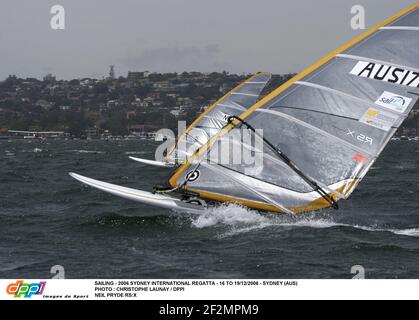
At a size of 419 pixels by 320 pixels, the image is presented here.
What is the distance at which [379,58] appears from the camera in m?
9.53

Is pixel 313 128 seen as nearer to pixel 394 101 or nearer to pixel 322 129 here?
pixel 322 129

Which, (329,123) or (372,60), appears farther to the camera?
(329,123)

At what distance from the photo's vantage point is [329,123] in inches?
397

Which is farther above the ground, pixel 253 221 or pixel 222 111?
pixel 222 111

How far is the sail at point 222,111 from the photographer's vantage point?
2083 cm

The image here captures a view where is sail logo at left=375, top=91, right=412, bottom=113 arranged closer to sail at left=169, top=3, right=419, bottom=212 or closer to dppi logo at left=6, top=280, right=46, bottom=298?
sail at left=169, top=3, right=419, bottom=212

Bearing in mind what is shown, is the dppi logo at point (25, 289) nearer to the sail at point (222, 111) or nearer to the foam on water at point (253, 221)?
the foam on water at point (253, 221)

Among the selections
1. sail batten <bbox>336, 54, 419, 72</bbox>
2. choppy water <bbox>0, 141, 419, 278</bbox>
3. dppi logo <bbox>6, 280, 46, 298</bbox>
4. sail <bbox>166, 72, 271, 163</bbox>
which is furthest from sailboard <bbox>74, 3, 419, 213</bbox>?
sail <bbox>166, 72, 271, 163</bbox>

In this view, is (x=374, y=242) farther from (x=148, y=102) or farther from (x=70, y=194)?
(x=148, y=102)

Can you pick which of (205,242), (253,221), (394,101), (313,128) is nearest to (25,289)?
(205,242)

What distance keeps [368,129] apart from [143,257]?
386cm

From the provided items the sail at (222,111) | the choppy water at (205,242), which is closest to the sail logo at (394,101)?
the choppy water at (205,242)

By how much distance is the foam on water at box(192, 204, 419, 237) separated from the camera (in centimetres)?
1111

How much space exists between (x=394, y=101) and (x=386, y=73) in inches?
16.8
